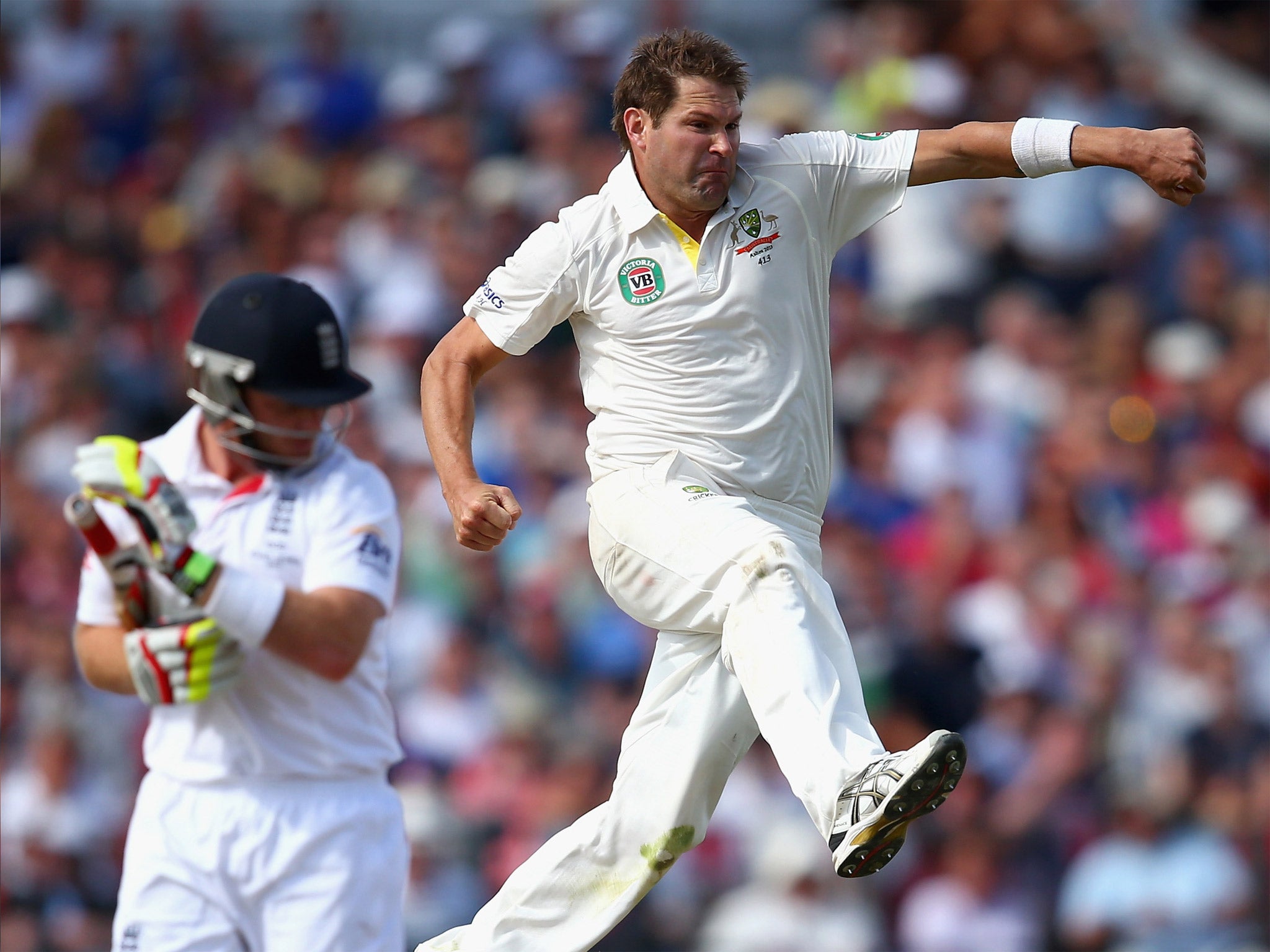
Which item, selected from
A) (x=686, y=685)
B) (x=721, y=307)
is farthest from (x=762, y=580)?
(x=721, y=307)

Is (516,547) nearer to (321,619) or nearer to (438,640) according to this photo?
(438,640)

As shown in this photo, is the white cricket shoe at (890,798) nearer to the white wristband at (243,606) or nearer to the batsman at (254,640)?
the batsman at (254,640)

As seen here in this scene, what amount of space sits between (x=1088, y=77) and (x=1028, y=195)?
1197 millimetres

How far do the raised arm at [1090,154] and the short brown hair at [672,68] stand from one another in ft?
1.96

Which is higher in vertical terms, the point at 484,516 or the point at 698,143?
the point at 698,143

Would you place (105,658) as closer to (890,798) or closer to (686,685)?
(686,685)

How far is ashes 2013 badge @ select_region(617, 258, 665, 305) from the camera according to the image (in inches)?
210

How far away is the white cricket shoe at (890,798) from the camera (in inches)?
175

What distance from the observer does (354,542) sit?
559 cm

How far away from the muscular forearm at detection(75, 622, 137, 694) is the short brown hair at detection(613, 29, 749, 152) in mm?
2169

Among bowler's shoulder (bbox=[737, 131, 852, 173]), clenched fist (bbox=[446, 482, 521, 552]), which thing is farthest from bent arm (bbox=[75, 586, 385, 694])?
bowler's shoulder (bbox=[737, 131, 852, 173])

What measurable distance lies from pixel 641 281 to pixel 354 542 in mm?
1178

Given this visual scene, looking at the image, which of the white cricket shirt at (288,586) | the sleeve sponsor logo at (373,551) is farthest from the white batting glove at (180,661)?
the sleeve sponsor logo at (373,551)

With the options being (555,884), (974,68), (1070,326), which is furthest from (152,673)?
(974,68)
